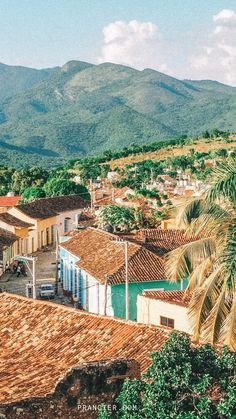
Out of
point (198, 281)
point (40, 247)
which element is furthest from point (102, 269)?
point (40, 247)

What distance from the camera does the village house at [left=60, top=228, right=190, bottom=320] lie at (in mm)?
25047

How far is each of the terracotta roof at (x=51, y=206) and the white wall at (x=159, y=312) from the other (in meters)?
29.6

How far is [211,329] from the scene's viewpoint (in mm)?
11281

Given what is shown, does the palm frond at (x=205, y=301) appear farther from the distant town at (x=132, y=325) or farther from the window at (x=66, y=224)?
the window at (x=66, y=224)

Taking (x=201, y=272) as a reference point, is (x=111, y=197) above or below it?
below

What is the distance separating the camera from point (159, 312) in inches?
795

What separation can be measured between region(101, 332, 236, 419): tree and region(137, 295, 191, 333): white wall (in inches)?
406

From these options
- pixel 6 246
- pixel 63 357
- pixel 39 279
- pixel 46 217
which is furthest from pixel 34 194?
pixel 63 357

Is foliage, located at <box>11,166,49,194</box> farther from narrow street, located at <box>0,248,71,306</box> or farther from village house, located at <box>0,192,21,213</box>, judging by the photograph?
narrow street, located at <box>0,248,71,306</box>

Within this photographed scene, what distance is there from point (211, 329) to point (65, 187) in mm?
56330

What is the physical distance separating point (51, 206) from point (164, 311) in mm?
35349

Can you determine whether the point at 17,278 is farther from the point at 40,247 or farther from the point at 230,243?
the point at 230,243

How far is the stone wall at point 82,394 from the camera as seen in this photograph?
8984 mm

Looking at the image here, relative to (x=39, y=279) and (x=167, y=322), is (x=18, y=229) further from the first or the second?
(x=167, y=322)
